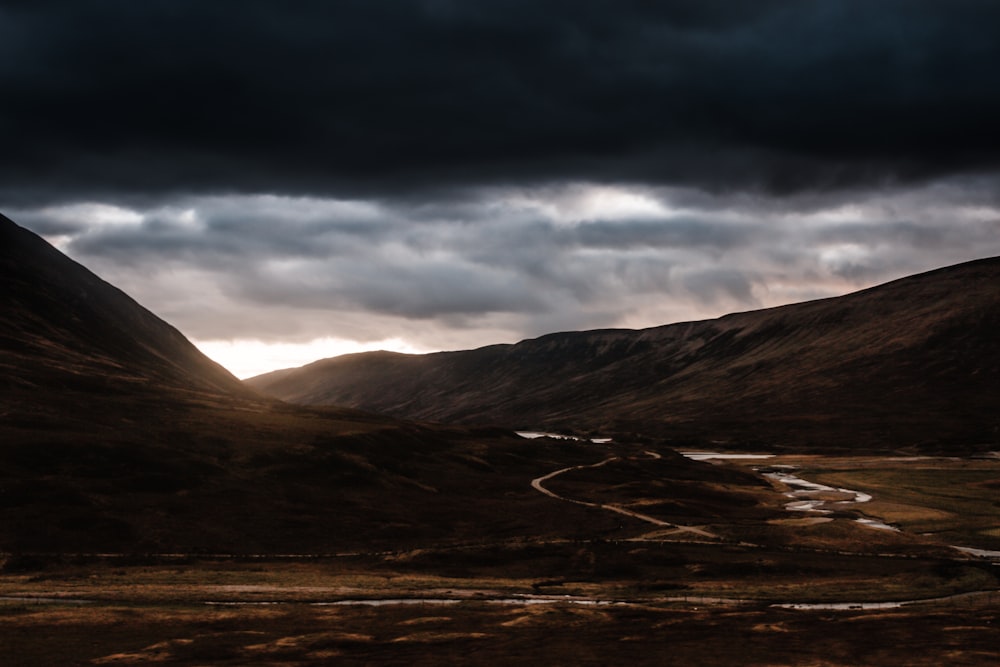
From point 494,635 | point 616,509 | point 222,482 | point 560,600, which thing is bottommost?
point 560,600

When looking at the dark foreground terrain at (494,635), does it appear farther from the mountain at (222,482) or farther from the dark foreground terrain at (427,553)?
the mountain at (222,482)

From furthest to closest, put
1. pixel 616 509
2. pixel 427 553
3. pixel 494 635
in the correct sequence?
pixel 616 509 → pixel 427 553 → pixel 494 635

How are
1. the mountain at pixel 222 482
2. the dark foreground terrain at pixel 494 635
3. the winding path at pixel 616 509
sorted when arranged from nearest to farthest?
the dark foreground terrain at pixel 494 635 < the mountain at pixel 222 482 < the winding path at pixel 616 509

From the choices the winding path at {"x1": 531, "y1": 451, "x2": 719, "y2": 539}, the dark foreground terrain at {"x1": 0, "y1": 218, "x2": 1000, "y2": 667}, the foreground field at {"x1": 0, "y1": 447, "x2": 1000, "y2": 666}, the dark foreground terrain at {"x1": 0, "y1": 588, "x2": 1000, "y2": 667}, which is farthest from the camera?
the winding path at {"x1": 531, "y1": 451, "x2": 719, "y2": 539}

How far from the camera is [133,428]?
166 meters

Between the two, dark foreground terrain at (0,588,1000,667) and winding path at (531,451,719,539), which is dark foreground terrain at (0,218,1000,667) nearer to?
dark foreground terrain at (0,588,1000,667)

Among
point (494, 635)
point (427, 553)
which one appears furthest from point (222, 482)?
point (494, 635)

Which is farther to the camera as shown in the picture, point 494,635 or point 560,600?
point 560,600

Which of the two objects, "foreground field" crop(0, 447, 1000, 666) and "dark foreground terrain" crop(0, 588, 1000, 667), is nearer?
"dark foreground terrain" crop(0, 588, 1000, 667)

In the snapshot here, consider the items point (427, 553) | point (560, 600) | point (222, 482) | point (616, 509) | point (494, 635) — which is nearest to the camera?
point (494, 635)

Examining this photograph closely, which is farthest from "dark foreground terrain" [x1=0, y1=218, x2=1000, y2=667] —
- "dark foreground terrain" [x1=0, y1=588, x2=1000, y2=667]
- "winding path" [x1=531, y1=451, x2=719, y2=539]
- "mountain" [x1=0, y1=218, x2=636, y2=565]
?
"winding path" [x1=531, y1=451, x2=719, y2=539]

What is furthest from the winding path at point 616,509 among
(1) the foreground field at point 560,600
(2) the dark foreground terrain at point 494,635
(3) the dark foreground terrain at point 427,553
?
(2) the dark foreground terrain at point 494,635

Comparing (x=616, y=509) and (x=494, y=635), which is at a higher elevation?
(x=494, y=635)

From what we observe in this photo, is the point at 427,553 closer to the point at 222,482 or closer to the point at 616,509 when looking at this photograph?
the point at 616,509
